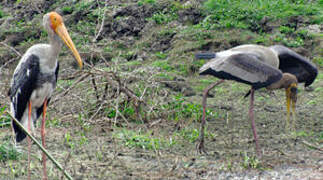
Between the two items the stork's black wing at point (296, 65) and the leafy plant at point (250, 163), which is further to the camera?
the stork's black wing at point (296, 65)

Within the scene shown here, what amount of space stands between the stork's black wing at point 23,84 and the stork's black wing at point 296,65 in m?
2.63

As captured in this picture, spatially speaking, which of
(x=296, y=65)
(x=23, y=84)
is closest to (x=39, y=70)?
(x=23, y=84)

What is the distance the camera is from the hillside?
13.7ft

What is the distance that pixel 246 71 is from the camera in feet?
15.4

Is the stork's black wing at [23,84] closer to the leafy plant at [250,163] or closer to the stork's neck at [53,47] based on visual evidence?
the stork's neck at [53,47]

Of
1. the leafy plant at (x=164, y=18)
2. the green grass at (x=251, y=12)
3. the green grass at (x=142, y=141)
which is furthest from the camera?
the leafy plant at (x=164, y=18)

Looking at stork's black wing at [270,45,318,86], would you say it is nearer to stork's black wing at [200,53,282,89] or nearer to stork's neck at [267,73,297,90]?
stork's neck at [267,73,297,90]

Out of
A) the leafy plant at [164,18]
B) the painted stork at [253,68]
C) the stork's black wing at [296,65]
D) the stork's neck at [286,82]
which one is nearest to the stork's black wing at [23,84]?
the painted stork at [253,68]

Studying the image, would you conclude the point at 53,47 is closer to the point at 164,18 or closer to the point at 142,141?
the point at 142,141

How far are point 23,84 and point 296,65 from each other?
3.02m

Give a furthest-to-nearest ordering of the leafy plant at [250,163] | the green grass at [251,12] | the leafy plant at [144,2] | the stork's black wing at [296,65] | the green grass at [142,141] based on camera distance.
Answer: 1. the leafy plant at [144,2]
2. the green grass at [251,12]
3. the stork's black wing at [296,65]
4. the green grass at [142,141]
5. the leafy plant at [250,163]

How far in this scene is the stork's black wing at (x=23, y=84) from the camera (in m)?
3.89

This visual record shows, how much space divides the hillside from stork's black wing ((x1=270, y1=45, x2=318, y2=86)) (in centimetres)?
59

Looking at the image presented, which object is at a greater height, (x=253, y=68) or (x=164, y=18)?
(x=253, y=68)
